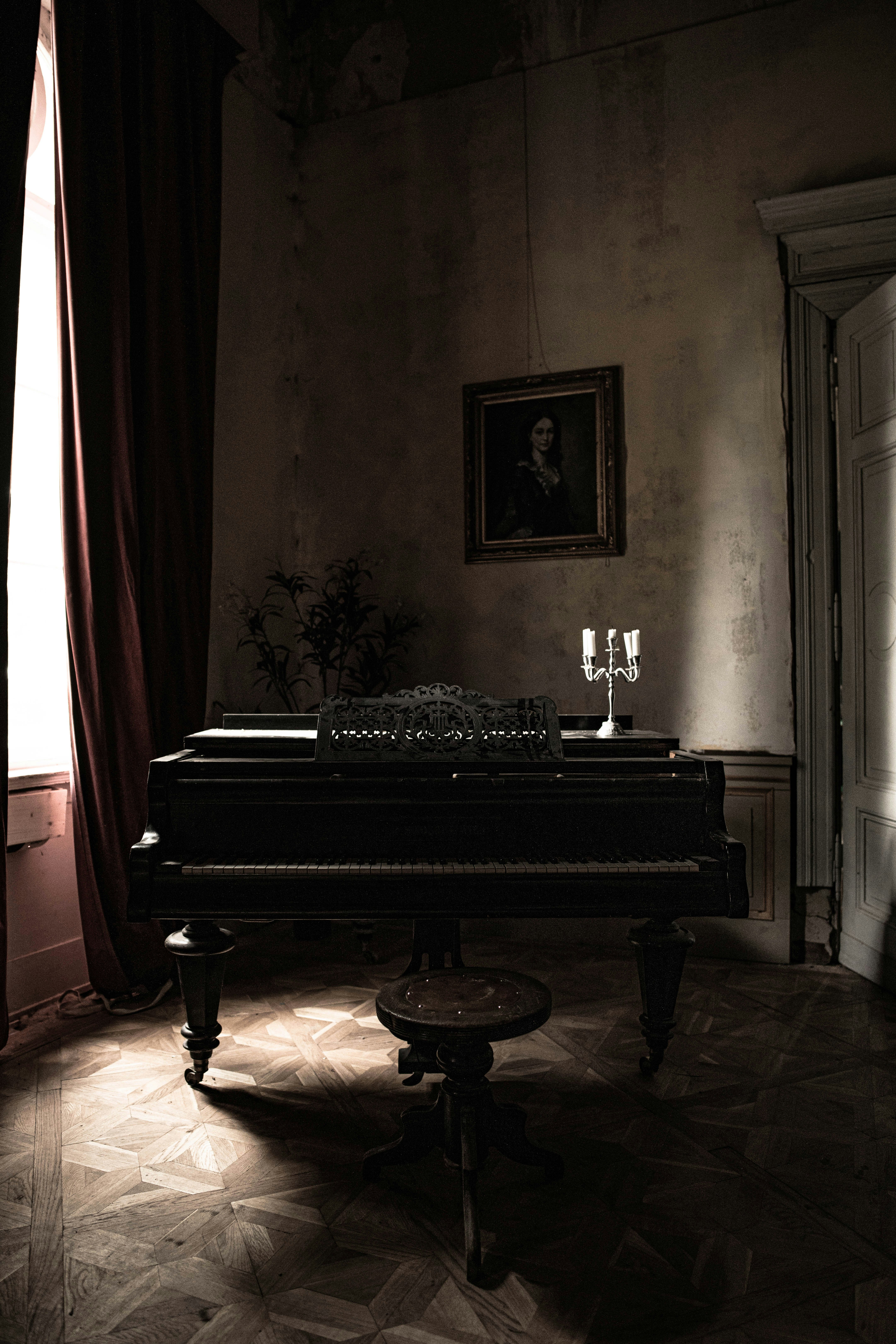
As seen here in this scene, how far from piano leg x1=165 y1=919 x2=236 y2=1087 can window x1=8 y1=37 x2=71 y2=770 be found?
3.85 ft

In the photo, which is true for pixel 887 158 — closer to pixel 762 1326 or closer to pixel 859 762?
pixel 859 762

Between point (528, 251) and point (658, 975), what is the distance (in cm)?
346

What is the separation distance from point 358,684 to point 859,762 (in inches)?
94.9

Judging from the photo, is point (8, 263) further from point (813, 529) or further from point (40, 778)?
point (813, 529)

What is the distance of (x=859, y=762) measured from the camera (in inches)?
147

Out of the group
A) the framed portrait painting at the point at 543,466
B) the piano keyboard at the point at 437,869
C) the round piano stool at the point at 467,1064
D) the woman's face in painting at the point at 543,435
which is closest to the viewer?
the round piano stool at the point at 467,1064

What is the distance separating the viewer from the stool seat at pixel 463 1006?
69.7 inches

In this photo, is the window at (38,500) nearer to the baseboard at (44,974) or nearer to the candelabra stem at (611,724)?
the baseboard at (44,974)

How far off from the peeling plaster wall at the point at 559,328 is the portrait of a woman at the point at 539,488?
7.1 inches

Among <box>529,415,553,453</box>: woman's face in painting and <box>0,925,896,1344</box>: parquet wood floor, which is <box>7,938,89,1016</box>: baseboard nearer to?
<box>0,925,896,1344</box>: parquet wood floor

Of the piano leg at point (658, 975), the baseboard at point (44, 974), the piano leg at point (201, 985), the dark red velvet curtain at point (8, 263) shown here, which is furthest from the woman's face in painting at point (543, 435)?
the baseboard at point (44, 974)

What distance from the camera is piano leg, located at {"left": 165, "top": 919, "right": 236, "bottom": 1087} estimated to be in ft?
8.33

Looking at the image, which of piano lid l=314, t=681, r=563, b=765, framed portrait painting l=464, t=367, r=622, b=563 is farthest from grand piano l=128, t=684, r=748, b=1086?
framed portrait painting l=464, t=367, r=622, b=563

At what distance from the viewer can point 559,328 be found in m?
4.31
